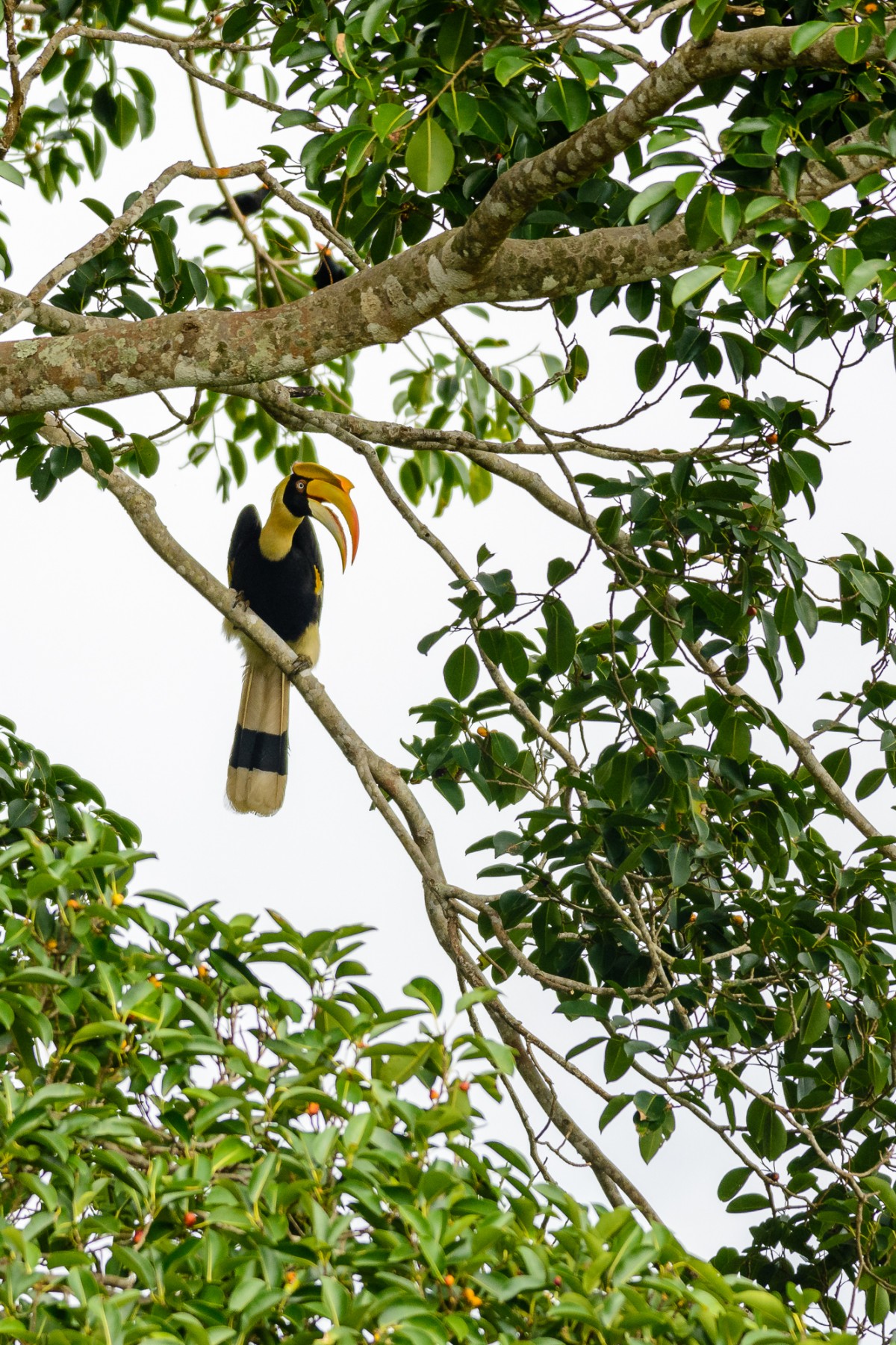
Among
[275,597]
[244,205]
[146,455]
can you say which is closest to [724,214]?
[146,455]

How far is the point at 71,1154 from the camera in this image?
1737 mm

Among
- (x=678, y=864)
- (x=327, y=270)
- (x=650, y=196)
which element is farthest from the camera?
(x=327, y=270)

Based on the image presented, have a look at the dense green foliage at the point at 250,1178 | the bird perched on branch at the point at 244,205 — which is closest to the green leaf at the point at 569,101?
the dense green foliage at the point at 250,1178

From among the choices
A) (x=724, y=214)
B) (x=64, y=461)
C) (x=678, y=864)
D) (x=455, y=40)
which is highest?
(x=455, y=40)

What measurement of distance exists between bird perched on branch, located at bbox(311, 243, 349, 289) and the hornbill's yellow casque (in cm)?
71

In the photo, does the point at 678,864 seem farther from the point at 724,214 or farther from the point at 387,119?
the point at 387,119

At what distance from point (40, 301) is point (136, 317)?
1.22 feet

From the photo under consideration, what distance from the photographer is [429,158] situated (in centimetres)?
250

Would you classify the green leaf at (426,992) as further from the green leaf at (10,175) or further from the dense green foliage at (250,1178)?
the green leaf at (10,175)

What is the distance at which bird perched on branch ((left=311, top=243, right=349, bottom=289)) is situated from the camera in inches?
160

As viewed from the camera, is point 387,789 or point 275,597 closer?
point 387,789

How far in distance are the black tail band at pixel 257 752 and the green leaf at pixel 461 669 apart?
7.81ft

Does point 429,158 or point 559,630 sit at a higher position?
point 429,158

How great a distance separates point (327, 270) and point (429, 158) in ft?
5.72
